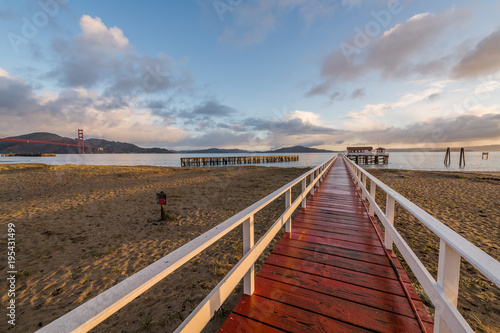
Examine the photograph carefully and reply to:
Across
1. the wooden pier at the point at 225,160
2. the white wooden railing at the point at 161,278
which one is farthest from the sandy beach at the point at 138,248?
the wooden pier at the point at 225,160

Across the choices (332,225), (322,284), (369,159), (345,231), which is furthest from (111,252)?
(369,159)

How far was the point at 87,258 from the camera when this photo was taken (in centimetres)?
459

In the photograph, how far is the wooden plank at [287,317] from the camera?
191cm

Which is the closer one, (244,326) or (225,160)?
(244,326)

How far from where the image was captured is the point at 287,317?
203 cm

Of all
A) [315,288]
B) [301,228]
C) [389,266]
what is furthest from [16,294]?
[389,266]

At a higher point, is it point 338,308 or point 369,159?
point 369,159

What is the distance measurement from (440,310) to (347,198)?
18.6ft

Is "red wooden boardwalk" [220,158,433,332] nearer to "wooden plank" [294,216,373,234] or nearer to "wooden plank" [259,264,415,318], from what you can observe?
"wooden plank" [259,264,415,318]

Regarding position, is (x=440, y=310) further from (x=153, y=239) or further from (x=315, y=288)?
(x=153, y=239)

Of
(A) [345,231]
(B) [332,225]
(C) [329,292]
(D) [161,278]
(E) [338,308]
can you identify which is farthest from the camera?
(B) [332,225]

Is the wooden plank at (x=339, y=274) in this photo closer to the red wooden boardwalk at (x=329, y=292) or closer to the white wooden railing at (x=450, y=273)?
the red wooden boardwalk at (x=329, y=292)

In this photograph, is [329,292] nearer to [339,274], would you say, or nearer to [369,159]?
[339,274]

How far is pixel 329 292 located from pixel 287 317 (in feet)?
2.16
